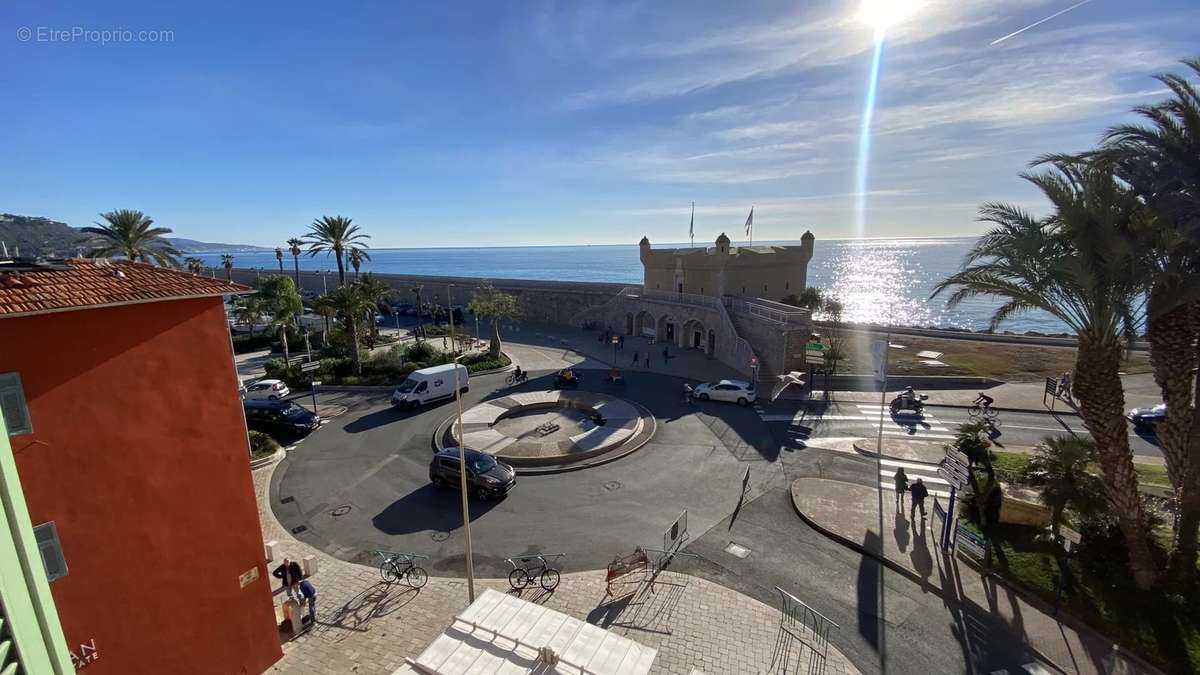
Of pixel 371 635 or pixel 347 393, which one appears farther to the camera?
pixel 347 393

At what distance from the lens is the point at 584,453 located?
63.4 ft

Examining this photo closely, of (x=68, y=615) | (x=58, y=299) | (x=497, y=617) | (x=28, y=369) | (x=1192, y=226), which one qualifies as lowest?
(x=497, y=617)

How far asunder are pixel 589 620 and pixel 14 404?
10.4 metres

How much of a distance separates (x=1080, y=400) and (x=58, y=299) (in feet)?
60.9

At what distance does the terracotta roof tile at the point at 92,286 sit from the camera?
280 inches

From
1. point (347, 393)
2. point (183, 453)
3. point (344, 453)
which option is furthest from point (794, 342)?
point (183, 453)

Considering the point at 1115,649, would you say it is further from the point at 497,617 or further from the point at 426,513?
the point at 426,513

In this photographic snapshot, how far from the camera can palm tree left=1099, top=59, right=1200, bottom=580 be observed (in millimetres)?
9477

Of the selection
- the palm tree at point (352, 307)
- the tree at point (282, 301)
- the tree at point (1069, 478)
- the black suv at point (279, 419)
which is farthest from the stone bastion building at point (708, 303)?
the black suv at point (279, 419)

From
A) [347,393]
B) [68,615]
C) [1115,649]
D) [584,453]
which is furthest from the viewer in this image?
[347,393]

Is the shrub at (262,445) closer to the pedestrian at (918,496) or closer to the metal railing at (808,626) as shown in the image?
the metal railing at (808,626)

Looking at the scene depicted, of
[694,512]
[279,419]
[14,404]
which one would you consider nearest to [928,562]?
[694,512]

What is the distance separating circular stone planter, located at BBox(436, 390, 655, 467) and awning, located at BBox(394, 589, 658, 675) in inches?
412

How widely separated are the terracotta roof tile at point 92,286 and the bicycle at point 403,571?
289 inches
